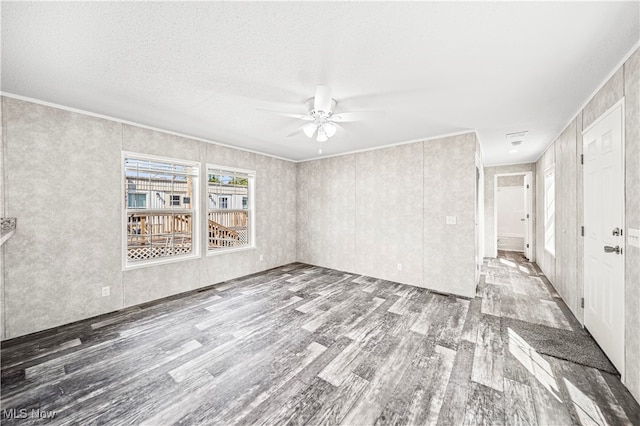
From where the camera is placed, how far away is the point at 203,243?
4.11 meters

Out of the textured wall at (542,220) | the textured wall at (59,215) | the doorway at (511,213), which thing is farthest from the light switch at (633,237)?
the doorway at (511,213)

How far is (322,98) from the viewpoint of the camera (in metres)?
2.20

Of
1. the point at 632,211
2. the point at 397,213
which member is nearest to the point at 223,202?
the point at 397,213

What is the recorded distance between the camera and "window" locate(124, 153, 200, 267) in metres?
3.38

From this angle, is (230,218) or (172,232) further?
(230,218)

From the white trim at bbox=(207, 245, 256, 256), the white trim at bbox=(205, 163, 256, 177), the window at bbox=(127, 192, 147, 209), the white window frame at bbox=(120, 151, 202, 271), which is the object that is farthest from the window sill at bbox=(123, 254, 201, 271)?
the white trim at bbox=(205, 163, 256, 177)

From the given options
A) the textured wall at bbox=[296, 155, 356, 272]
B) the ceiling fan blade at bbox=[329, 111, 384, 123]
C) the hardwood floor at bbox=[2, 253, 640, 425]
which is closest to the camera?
the hardwood floor at bbox=[2, 253, 640, 425]

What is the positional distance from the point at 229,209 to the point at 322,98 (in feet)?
10.6

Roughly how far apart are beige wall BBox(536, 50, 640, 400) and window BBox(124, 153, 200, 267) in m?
4.96

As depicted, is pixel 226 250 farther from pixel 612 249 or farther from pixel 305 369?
pixel 612 249

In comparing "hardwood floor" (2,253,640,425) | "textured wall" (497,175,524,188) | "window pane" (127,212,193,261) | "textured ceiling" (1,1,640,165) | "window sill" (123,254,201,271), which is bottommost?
"hardwood floor" (2,253,640,425)

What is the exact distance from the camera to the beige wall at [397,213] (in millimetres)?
3691

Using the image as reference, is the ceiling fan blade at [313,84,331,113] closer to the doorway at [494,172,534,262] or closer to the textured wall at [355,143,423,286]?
the textured wall at [355,143,423,286]

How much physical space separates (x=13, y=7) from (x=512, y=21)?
118 inches
